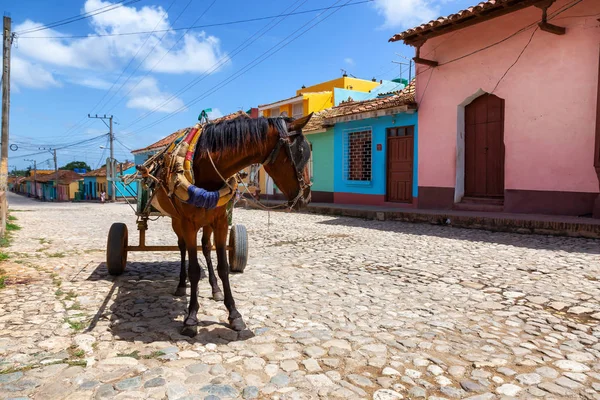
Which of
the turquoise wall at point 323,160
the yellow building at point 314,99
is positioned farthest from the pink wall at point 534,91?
the yellow building at point 314,99

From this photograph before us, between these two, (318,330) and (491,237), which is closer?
(318,330)

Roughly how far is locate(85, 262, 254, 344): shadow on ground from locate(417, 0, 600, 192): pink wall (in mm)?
8098

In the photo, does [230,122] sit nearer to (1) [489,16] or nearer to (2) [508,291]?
(2) [508,291]

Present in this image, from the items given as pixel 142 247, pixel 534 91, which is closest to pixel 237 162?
pixel 142 247

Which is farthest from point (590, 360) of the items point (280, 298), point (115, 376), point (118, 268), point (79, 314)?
point (118, 268)

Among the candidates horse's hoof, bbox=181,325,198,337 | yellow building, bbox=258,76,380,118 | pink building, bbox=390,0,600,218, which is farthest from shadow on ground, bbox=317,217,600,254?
yellow building, bbox=258,76,380,118

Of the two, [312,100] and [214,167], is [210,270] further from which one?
[312,100]

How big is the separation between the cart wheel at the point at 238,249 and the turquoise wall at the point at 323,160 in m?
11.5

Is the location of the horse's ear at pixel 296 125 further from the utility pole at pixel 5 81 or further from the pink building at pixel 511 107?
the utility pole at pixel 5 81

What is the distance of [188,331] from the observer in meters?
3.05

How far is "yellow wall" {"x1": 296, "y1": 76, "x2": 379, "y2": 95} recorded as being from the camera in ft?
74.1

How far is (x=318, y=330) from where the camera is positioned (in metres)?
3.17

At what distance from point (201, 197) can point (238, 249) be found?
208 cm

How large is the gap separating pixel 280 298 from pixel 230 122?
1757mm
